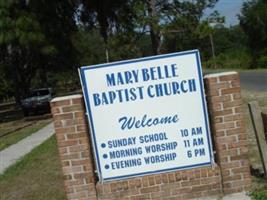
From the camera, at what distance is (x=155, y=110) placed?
6.98 m

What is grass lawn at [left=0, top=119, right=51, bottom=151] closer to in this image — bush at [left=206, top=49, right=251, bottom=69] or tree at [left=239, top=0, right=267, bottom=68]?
bush at [left=206, top=49, right=251, bottom=69]

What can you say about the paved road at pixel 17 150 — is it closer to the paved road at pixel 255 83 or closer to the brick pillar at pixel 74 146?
the brick pillar at pixel 74 146

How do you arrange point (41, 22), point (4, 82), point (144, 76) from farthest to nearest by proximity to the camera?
1. point (4, 82)
2. point (41, 22)
3. point (144, 76)

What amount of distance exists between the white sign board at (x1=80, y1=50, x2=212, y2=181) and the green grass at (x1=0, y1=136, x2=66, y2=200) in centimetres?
156

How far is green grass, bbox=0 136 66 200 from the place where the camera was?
28.7 feet

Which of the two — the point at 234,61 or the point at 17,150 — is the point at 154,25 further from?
the point at 234,61

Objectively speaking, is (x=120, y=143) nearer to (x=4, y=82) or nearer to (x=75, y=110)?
(x=75, y=110)

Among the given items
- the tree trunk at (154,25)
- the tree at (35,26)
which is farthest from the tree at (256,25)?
the tree trunk at (154,25)

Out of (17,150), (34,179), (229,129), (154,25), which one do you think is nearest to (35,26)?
(154,25)

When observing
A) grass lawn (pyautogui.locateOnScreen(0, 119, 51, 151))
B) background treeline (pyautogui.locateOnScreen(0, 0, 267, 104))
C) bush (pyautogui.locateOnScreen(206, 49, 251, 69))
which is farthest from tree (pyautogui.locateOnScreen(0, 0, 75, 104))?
bush (pyautogui.locateOnScreen(206, 49, 251, 69))

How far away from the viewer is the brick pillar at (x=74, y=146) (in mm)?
Answer: 6930

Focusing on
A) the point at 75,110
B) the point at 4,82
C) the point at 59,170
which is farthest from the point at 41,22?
the point at 4,82

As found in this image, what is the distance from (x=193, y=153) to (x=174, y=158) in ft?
0.83

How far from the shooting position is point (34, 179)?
10148 mm
